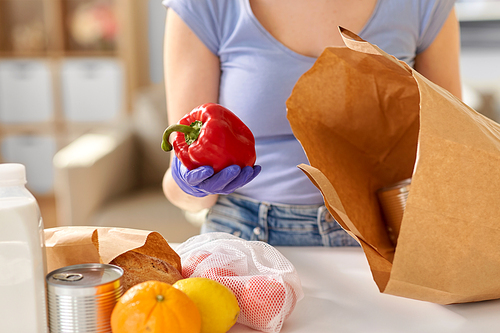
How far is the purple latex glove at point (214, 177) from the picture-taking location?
1.89ft

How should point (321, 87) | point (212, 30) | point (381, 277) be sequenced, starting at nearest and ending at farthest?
A: point (381, 277) < point (321, 87) < point (212, 30)

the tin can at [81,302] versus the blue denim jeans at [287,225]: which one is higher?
the tin can at [81,302]

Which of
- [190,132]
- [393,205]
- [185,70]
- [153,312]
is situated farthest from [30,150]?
[153,312]

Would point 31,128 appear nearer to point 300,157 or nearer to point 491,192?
point 300,157

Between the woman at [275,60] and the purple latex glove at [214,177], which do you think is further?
the woman at [275,60]

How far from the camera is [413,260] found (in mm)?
476

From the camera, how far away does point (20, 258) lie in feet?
1.26

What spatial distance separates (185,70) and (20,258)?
1.63 ft

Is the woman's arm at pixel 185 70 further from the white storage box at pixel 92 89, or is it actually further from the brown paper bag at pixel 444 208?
the white storage box at pixel 92 89

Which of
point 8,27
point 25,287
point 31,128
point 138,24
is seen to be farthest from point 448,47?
point 8,27

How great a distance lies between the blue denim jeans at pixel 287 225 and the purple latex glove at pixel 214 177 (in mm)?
232

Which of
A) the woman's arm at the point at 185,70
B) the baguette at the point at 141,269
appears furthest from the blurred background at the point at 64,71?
the baguette at the point at 141,269

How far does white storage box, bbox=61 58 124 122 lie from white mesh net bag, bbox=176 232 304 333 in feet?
8.95

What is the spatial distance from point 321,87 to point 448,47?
0.35 metres
